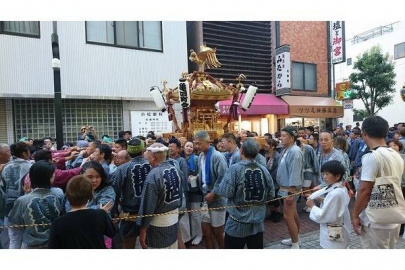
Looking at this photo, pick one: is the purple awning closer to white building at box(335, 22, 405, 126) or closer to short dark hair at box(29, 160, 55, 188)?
short dark hair at box(29, 160, 55, 188)

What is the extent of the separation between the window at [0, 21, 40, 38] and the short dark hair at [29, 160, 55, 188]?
9.12m

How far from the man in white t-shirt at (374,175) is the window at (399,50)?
28.7 metres

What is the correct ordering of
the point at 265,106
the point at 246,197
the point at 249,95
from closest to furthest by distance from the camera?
the point at 246,197 < the point at 249,95 < the point at 265,106

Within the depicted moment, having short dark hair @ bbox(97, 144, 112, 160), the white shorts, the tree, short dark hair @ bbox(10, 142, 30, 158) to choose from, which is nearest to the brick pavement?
the white shorts

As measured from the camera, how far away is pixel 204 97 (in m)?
9.13

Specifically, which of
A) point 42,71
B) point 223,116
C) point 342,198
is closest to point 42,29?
point 42,71

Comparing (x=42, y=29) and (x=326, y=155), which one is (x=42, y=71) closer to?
(x=42, y=29)

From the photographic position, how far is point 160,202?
3482 mm

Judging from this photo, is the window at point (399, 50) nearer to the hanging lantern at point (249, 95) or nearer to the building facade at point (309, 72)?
the building facade at point (309, 72)

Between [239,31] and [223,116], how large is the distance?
4.74 meters

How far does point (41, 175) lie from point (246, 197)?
2.24 meters

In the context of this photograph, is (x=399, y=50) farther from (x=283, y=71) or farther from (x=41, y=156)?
(x=41, y=156)

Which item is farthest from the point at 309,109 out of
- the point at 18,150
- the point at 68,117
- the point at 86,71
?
the point at 18,150

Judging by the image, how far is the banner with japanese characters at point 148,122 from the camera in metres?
12.9
